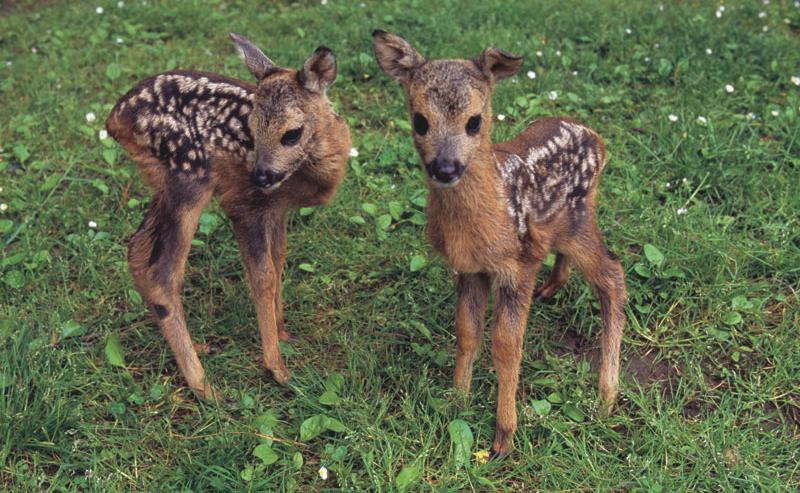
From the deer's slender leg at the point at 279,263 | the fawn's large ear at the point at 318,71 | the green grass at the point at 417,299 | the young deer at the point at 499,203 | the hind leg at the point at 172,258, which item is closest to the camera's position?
the young deer at the point at 499,203

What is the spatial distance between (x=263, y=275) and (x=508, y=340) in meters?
1.15

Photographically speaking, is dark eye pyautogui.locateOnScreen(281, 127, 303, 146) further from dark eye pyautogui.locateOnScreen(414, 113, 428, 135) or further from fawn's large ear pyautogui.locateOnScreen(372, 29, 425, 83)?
dark eye pyautogui.locateOnScreen(414, 113, 428, 135)

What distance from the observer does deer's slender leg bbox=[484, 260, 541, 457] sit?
358cm

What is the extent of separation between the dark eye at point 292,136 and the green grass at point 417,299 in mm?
1014

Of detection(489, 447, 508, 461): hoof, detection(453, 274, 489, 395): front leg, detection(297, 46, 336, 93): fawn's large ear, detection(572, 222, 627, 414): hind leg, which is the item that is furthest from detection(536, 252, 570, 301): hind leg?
detection(297, 46, 336, 93): fawn's large ear

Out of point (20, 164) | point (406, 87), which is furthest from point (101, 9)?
point (406, 87)

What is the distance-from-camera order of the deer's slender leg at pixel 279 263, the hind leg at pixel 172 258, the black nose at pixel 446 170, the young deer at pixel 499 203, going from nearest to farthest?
1. the black nose at pixel 446 170
2. the young deer at pixel 499 203
3. the hind leg at pixel 172 258
4. the deer's slender leg at pixel 279 263

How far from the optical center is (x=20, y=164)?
5621mm

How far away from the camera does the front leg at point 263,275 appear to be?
13.0 ft

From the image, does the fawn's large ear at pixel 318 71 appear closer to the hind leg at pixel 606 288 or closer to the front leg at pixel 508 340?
the front leg at pixel 508 340

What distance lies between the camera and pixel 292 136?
3738 mm

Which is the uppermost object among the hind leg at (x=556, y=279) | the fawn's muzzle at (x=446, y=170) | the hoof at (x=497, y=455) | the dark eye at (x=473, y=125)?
the dark eye at (x=473, y=125)

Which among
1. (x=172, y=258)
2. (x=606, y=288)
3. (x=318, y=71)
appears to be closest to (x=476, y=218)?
(x=606, y=288)

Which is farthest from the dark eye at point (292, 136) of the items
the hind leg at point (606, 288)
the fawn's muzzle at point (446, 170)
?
the hind leg at point (606, 288)
